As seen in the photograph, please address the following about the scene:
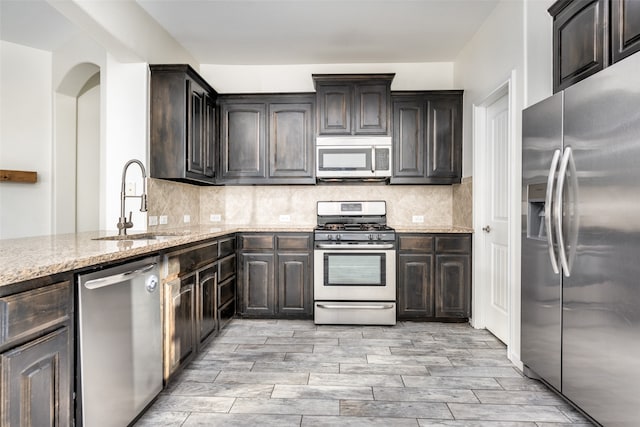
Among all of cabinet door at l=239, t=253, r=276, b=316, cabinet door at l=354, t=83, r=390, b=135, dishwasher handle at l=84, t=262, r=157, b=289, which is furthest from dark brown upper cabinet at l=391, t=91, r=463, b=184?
dishwasher handle at l=84, t=262, r=157, b=289

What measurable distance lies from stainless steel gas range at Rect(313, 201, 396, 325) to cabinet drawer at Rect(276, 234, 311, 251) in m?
0.12

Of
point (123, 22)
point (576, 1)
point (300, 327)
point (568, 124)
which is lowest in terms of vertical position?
point (300, 327)

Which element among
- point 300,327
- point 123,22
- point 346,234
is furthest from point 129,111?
point 300,327

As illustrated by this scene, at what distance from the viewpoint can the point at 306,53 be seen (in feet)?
13.5

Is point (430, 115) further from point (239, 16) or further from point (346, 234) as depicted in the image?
point (239, 16)

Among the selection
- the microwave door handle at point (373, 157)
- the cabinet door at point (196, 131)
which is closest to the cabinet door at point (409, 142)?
the microwave door handle at point (373, 157)

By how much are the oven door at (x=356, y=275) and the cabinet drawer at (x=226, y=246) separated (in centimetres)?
85

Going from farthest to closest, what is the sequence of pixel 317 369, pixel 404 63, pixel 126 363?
1. pixel 404 63
2. pixel 317 369
3. pixel 126 363

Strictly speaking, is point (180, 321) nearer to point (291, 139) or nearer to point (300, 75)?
point (291, 139)

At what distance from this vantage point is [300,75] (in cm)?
448

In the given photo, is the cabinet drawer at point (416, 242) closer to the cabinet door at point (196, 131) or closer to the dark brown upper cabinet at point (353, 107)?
the dark brown upper cabinet at point (353, 107)

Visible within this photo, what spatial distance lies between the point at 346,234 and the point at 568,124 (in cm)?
214

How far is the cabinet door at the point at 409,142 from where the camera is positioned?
158 inches

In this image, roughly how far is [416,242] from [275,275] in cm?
143
